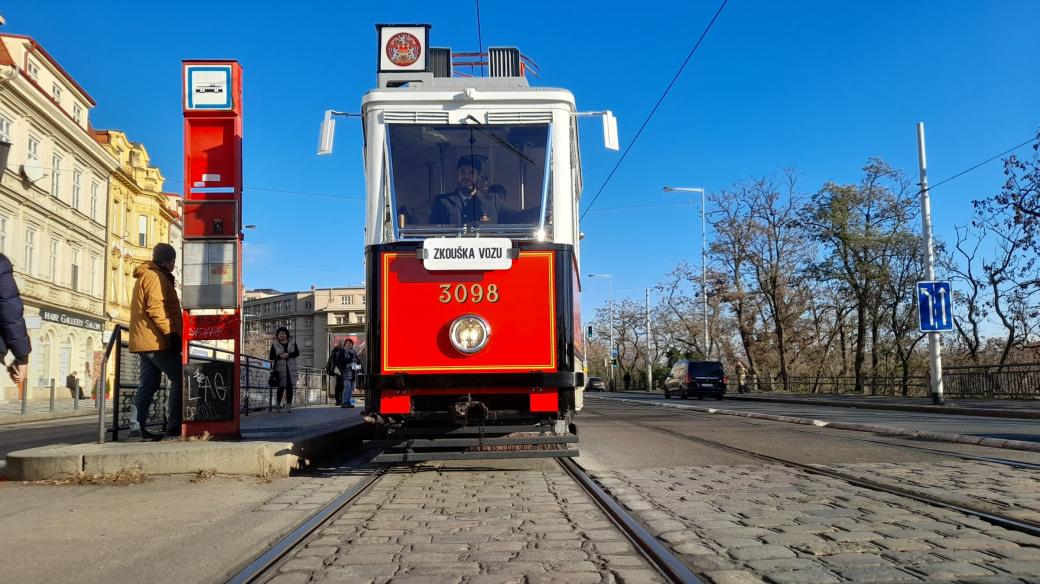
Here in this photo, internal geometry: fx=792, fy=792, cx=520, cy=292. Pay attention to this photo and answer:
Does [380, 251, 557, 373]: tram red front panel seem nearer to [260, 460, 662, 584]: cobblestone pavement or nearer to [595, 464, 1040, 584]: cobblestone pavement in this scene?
[260, 460, 662, 584]: cobblestone pavement

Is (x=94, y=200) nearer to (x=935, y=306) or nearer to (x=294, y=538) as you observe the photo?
(x=935, y=306)

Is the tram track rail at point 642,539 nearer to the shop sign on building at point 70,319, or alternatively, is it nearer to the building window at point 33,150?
the building window at point 33,150

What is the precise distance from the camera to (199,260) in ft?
27.3

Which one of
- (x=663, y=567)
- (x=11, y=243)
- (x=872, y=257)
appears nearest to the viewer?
(x=663, y=567)

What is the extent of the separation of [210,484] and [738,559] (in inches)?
184

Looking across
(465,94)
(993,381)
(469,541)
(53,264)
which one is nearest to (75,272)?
(53,264)

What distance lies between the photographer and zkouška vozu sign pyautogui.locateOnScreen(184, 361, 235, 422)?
8156 millimetres

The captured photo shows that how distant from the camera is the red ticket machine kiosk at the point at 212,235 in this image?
8.21 metres

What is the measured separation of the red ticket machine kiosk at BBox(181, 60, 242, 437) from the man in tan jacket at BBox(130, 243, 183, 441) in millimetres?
203

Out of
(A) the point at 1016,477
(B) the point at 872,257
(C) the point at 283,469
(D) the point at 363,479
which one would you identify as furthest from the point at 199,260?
(B) the point at 872,257

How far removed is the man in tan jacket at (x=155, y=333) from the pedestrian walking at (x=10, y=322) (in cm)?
245

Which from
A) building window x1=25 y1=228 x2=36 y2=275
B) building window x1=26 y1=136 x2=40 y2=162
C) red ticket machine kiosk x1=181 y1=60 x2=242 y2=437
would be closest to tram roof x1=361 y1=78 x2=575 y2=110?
red ticket machine kiosk x1=181 y1=60 x2=242 y2=437

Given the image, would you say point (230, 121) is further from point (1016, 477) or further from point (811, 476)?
point (1016, 477)

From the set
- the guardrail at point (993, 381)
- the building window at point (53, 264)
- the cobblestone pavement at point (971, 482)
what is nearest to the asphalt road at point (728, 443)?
the cobblestone pavement at point (971, 482)
